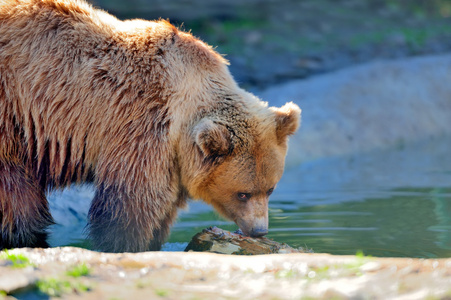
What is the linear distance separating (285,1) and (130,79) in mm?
9988

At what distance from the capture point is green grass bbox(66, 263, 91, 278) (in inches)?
128

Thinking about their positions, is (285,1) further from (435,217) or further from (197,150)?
(197,150)

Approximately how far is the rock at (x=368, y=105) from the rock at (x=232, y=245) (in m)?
4.09

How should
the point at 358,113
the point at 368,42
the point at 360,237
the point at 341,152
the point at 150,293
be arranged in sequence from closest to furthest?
the point at 150,293, the point at 360,237, the point at 341,152, the point at 358,113, the point at 368,42

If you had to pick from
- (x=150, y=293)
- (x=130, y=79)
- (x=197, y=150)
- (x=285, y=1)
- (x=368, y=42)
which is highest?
(x=285, y=1)

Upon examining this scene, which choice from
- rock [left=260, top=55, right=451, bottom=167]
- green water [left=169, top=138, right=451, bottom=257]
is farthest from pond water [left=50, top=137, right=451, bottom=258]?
rock [left=260, top=55, right=451, bottom=167]

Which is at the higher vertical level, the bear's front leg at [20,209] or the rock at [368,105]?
the rock at [368,105]

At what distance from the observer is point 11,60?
468 cm

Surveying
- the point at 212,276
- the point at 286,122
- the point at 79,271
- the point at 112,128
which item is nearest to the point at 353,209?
the point at 286,122

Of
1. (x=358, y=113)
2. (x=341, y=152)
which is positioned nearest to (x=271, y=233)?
(x=341, y=152)

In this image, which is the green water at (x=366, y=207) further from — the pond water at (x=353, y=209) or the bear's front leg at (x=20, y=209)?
the bear's front leg at (x=20, y=209)

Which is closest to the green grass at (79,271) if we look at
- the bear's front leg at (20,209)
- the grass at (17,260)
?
the grass at (17,260)

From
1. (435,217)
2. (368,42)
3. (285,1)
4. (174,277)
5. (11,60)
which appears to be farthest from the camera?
(285,1)

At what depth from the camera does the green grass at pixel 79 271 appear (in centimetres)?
324
